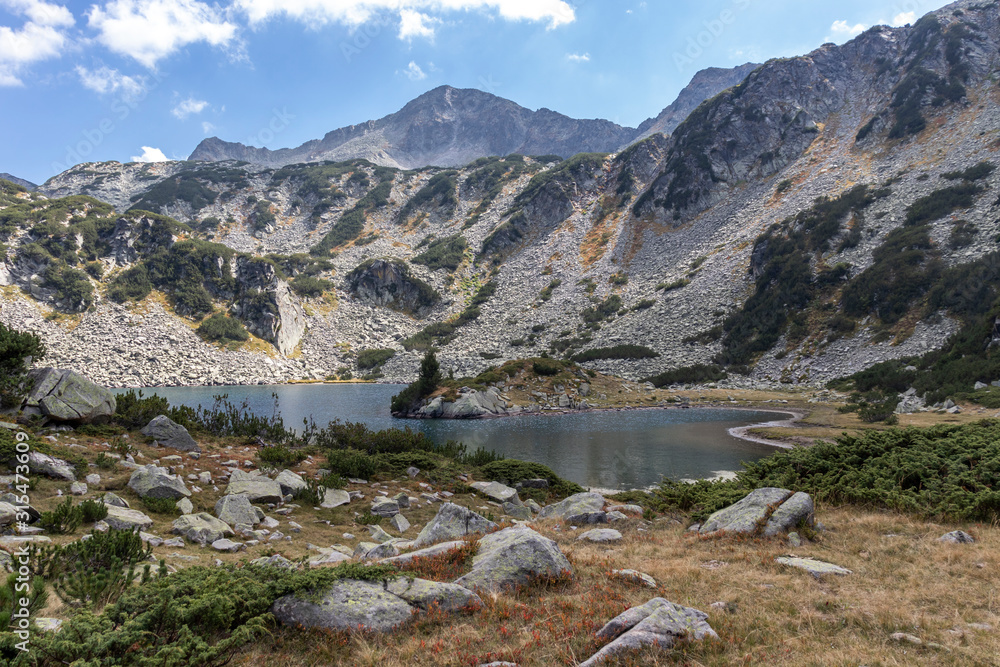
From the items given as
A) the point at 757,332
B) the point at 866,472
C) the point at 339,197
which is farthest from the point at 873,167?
the point at 339,197

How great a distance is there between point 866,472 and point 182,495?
701 inches

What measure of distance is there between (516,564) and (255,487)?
915cm

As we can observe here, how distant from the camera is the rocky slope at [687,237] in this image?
202 ft

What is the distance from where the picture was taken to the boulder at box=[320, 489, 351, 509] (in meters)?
13.1

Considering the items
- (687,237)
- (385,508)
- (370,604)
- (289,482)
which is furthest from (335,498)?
(687,237)

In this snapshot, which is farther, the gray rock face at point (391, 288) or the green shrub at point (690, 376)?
the gray rock face at point (391, 288)

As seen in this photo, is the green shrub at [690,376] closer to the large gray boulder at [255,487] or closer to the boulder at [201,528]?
the large gray boulder at [255,487]

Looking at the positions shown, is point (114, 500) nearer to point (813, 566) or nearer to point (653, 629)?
point (653, 629)

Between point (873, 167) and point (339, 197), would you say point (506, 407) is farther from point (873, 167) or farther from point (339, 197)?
point (339, 197)

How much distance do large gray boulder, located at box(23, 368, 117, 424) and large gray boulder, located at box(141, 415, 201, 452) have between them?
143 cm

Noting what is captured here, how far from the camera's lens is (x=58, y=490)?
955cm

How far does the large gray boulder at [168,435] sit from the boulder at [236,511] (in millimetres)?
5895

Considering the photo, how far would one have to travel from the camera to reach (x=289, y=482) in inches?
532

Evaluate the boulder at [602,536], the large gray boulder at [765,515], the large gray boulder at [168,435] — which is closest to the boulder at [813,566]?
the large gray boulder at [765,515]
